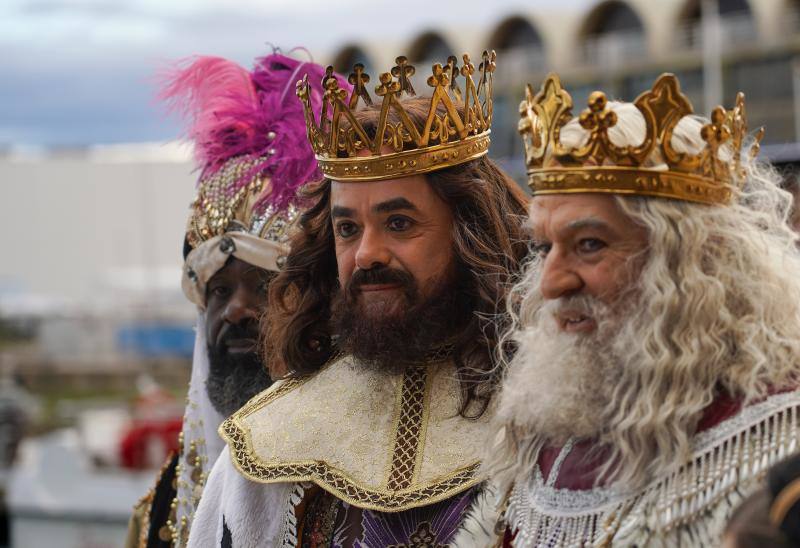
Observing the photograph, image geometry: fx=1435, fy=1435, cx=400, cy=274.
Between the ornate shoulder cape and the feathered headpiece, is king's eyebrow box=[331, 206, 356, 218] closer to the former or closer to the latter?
the feathered headpiece

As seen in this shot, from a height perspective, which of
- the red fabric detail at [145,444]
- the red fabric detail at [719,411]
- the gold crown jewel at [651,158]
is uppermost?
the gold crown jewel at [651,158]

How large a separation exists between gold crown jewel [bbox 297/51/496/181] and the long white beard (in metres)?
0.78

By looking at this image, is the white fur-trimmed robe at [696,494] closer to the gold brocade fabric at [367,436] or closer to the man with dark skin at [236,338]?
the gold brocade fabric at [367,436]

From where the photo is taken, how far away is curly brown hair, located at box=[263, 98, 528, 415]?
3.51 m

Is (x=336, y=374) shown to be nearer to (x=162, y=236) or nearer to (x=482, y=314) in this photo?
(x=482, y=314)

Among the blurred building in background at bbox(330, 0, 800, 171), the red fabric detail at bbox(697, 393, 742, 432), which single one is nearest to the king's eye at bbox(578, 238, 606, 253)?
the red fabric detail at bbox(697, 393, 742, 432)

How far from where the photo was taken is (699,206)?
2668mm

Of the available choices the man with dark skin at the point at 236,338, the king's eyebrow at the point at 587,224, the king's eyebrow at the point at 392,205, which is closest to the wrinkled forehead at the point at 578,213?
the king's eyebrow at the point at 587,224

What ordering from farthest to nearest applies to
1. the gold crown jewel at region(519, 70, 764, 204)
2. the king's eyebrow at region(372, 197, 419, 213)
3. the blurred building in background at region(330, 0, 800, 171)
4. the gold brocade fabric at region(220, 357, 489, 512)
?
1. the blurred building in background at region(330, 0, 800, 171)
2. the king's eyebrow at region(372, 197, 419, 213)
3. the gold brocade fabric at region(220, 357, 489, 512)
4. the gold crown jewel at region(519, 70, 764, 204)

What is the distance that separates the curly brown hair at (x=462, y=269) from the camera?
3512 mm

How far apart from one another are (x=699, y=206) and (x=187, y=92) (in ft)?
8.64

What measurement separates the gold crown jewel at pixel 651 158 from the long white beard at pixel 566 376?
230mm

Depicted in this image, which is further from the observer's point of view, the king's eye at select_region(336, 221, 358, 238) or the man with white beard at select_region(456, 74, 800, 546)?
the king's eye at select_region(336, 221, 358, 238)

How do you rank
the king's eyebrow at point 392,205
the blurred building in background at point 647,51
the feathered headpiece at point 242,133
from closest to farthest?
1. the king's eyebrow at point 392,205
2. the feathered headpiece at point 242,133
3. the blurred building in background at point 647,51
